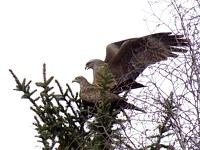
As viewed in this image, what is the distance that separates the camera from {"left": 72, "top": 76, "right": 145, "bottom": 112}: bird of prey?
26.9ft

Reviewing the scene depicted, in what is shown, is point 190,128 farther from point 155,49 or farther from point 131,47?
point 131,47

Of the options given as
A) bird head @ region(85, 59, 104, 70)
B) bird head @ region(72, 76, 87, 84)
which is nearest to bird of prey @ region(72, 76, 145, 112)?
bird head @ region(72, 76, 87, 84)

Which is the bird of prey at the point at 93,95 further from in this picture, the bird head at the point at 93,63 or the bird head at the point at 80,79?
the bird head at the point at 93,63

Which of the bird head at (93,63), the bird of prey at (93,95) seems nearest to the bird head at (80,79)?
the bird of prey at (93,95)

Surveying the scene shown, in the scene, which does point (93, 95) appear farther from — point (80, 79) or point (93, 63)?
point (93, 63)

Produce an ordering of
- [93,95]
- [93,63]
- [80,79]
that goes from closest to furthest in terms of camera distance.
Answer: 1. [93,95]
2. [80,79]
3. [93,63]

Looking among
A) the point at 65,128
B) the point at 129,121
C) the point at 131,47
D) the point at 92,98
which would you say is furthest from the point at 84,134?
the point at 131,47

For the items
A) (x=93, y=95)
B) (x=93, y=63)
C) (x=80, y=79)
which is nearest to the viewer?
(x=93, y=95)

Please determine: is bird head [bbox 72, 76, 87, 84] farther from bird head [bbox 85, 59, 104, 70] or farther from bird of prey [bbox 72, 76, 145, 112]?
bird head [bbox 85, 59, 104, 70]

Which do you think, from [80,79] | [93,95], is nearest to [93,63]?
[80,79]

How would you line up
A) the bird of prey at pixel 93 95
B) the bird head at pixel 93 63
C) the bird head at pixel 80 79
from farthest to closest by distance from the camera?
the bird head at pixel 93 63
the bird head at pixel 80 79
the bird of prey at pixel 93 95

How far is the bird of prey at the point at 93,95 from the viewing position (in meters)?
8.19

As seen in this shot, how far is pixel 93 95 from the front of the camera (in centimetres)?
888

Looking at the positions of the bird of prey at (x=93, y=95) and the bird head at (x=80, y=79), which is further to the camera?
the bird head at (x=80, y=79)
